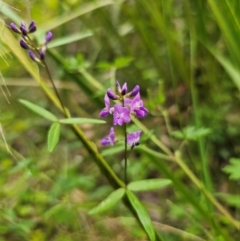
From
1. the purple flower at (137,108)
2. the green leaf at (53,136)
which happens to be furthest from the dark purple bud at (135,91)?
the green leaf at (53,136)

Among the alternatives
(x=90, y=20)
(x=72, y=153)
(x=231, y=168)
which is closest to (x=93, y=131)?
(x=72, y=153)

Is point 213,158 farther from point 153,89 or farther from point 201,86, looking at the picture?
point 153,89

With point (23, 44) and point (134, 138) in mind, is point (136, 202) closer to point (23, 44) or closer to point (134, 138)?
point (134, 138)

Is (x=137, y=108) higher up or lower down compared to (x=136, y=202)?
higher up

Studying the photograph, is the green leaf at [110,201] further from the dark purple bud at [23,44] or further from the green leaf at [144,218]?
the dark purple bud at [23,44]

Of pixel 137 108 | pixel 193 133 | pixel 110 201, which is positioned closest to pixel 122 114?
pixel 137 108

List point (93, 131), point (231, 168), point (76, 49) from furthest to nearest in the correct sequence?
point (76, 49), point (93, 131), point (231, 168)

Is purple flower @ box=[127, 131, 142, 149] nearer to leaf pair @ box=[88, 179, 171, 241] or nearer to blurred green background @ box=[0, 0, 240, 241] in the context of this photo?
leaf pair @ box=[88, 179, 171, 241]

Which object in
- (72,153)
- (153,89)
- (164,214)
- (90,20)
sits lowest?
(164,214)
